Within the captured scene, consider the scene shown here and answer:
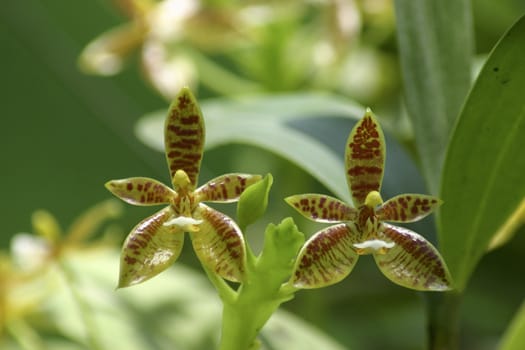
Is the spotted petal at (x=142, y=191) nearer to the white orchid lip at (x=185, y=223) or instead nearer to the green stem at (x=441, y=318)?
the white orchid lip at (x=185, y=223)

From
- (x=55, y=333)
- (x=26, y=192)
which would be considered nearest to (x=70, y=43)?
(x=26, y=192)

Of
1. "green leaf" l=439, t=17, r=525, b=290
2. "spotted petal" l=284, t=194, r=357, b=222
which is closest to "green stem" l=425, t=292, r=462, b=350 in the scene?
"green leaf" l=439, t=17, r=525, b=290

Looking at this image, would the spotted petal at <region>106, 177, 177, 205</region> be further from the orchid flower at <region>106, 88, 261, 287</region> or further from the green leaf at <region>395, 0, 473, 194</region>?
the green leaf at <region>395, 0, 473, 194</region>

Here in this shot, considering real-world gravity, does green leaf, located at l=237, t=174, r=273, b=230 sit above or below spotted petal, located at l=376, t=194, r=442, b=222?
above

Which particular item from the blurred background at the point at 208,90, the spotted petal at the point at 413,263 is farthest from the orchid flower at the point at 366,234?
the blurred background at the point at 208,90

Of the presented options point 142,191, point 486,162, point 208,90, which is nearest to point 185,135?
point 142,191

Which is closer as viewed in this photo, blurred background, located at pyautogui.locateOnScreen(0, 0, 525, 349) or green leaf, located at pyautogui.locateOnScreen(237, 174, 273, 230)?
green leaf, located at pyautogui.locateOnScreen(237, 174, 273, 230)

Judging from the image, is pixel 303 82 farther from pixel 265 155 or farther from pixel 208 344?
pixel 208 344

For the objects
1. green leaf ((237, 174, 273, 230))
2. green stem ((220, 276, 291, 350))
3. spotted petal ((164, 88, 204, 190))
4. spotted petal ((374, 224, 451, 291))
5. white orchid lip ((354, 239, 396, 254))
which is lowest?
green stem ((220, 276, 291, 350))
